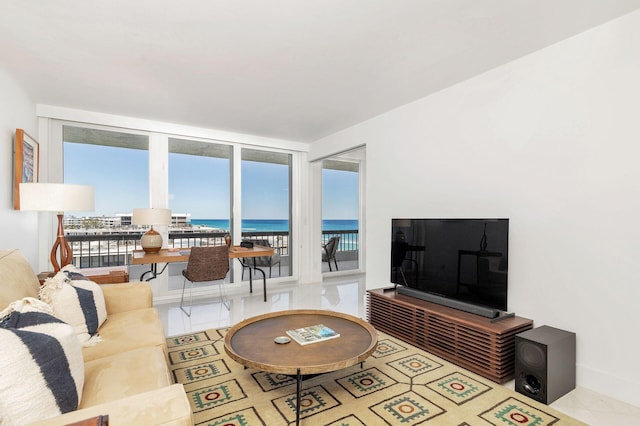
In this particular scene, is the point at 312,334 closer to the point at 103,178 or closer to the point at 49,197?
the point at 49,197

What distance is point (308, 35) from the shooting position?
2.32 meters

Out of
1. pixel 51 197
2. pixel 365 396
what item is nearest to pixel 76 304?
pixel 51 197

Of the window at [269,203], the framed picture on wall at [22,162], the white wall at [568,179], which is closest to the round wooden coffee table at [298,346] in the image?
the white wall at [568,179]

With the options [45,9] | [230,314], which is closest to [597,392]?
[230,314]

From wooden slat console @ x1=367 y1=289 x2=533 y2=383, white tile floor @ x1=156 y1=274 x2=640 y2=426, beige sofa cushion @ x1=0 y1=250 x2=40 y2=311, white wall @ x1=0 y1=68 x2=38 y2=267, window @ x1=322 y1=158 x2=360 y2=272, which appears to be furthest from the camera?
window @ x1=322 y1=158 x2=360 y2=272

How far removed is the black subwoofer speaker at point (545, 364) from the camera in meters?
2.06

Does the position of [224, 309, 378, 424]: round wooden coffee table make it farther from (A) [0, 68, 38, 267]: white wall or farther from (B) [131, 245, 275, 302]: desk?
(A) [0, 68, 38, 267]: white wall

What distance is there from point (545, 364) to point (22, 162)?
4594 millimetres

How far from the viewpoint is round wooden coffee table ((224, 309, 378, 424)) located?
1.82 metres

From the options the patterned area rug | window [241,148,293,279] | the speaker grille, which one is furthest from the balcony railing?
the speaker grille

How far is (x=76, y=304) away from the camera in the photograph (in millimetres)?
1979

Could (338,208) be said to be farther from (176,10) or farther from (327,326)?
(176,10)

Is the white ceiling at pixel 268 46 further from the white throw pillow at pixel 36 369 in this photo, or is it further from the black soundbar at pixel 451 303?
the black soundbar at pixel 451 303

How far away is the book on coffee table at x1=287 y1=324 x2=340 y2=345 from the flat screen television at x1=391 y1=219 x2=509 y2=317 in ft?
4.01
